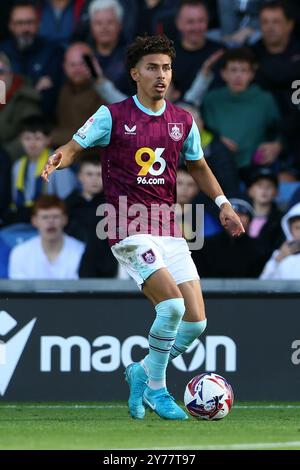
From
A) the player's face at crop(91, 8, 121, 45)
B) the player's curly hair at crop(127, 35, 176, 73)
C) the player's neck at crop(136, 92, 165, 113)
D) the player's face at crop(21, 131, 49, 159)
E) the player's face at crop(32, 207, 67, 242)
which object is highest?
the player's face at crop(91, 8, 121, 45)

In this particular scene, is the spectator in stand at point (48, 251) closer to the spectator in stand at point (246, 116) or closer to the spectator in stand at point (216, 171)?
the spectator in stand at point (216, 171)

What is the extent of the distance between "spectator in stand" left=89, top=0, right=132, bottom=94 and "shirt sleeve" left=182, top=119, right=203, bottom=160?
4605mm

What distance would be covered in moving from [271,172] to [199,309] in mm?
4274

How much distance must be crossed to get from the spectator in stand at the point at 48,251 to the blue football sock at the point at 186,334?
3.44m

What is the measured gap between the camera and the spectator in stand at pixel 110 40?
44.5 ft

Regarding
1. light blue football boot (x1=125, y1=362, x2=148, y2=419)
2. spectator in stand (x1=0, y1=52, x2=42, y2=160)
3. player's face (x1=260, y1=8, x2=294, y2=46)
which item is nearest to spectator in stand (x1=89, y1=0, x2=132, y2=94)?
spectator in stand (x1=0, y1=52, x2=42, y2=160)

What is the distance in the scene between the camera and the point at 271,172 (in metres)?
12.9

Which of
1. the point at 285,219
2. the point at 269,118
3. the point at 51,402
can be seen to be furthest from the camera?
the point at 269,118

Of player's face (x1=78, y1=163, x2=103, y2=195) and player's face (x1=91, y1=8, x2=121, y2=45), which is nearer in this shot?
player's face (x1=78, y1=163, x2=103, y2=195)

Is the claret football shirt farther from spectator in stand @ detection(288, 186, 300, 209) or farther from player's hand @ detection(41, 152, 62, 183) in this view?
spectator in stand @ detection(288, 186, 300, 209)

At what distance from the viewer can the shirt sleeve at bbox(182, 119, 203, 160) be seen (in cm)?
893

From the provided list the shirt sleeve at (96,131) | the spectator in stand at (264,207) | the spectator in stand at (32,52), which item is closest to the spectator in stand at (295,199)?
the spectator in stand at (264,207)
